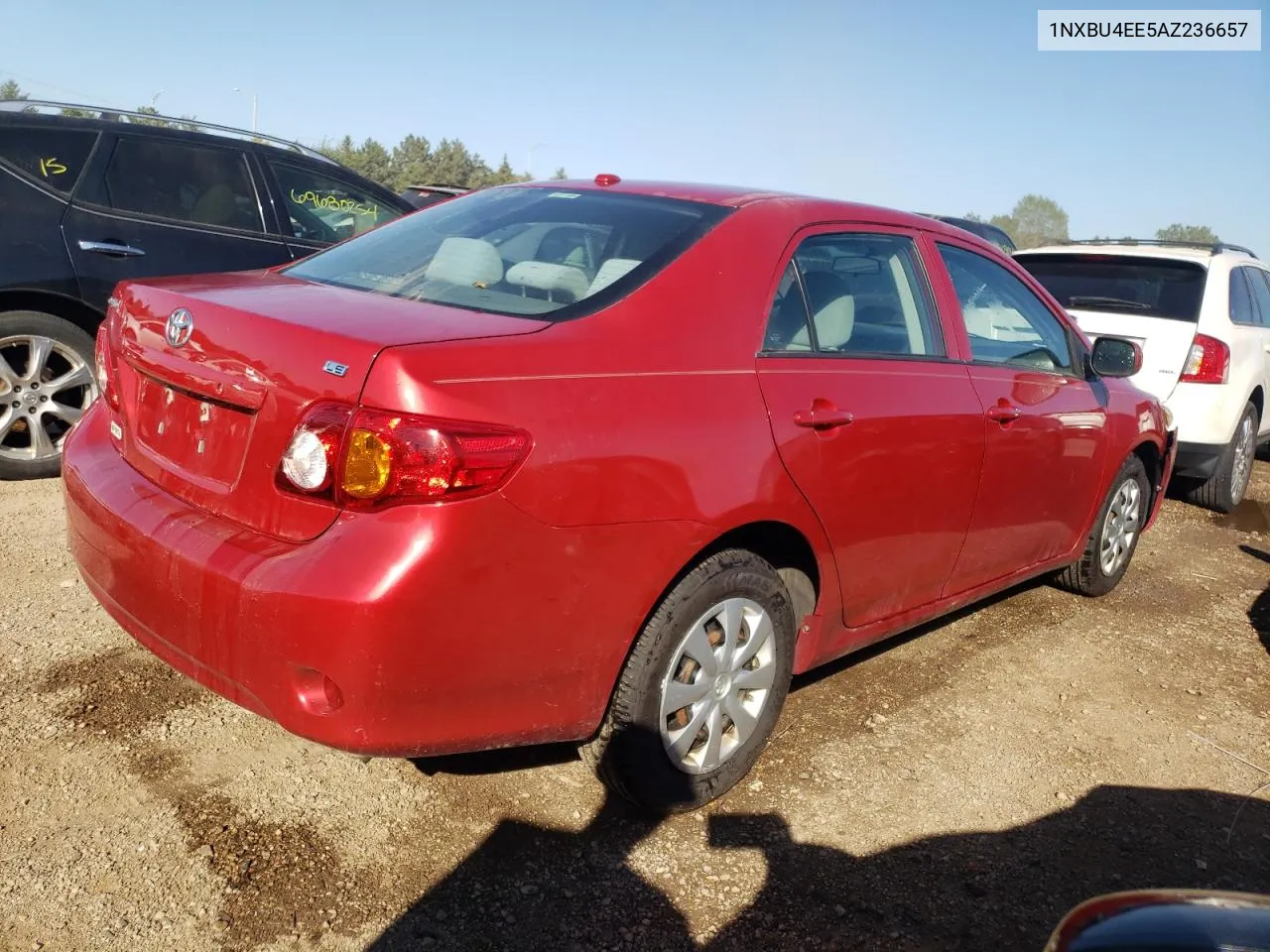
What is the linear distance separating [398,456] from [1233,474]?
646 cm

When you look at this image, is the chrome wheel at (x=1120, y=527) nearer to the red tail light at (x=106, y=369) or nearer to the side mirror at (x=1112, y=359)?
the side mirror at (x=1112, y=359)

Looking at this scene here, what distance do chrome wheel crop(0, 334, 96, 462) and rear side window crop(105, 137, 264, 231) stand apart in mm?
803

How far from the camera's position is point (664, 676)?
2709mm

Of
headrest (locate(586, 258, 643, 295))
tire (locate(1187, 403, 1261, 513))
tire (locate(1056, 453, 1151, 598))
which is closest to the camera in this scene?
headrest (locate(586, 258, 643, 295))

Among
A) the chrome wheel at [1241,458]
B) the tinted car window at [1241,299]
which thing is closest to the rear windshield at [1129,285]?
the tinted car window at [1241,299]

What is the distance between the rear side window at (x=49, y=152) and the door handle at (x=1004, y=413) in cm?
435

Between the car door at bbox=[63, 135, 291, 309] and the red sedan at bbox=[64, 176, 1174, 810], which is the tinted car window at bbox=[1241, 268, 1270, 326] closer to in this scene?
the red sedan at bbox=[64, 176, 1174, 810]

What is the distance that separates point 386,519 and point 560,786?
1.16 m

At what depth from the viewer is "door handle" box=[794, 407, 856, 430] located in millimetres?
2928

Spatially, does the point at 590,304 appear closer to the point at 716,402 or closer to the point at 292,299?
the point at 716,402

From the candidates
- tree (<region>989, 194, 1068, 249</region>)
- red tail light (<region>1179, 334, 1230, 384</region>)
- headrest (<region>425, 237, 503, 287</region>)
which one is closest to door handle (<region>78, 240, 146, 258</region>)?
headrest (<region>425, 237, 503, 287</region>)

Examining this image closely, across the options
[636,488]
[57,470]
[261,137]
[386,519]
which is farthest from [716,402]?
[261,137]

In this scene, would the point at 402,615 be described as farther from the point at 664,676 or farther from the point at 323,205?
the point at 323,205

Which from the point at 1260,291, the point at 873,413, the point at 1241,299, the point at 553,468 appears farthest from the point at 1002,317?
the point at 1260,291
